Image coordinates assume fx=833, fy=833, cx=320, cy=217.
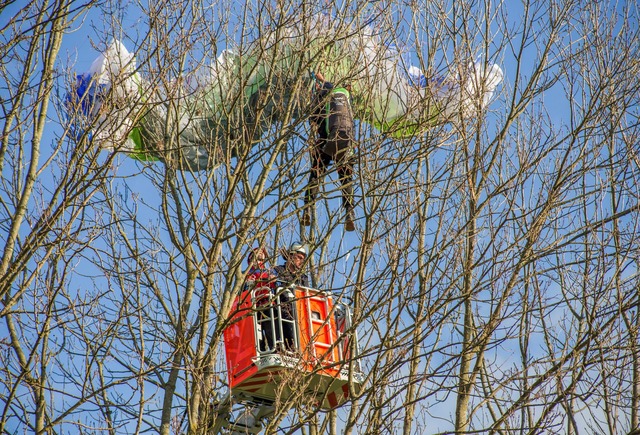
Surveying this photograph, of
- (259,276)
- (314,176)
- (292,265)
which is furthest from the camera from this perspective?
(314,176)

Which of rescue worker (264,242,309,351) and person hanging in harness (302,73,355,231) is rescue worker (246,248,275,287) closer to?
rescue worker (264,242,309,351)

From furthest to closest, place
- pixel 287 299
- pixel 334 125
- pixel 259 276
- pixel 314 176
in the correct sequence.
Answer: pixel 314 176
pixel 334 125
pixel 287 299
pixel 259 276

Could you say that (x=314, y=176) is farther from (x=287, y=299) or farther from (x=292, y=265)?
(x=287, y=299)

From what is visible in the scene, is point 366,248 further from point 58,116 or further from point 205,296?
point 58,116

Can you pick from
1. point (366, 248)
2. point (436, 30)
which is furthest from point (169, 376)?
point (436, 30)

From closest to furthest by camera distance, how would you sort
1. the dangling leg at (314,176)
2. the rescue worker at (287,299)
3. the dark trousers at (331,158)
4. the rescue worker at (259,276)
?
the rescue worker at (259,276)
the rescue worker at (287,299)
the dangling leg at (314,176)
the dark trousers at (331,158)

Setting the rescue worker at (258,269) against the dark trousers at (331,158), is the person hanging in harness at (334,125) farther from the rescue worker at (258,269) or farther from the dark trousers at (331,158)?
the rescue worker at (258,269)

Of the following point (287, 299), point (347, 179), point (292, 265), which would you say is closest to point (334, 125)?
point (347, 179)

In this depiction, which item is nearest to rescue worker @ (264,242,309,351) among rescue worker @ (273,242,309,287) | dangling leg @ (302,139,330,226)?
rescue worker @ (273,242,309,287)

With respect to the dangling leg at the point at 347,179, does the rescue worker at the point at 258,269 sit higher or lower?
lower

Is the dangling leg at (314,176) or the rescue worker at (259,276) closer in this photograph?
the rescue worker at (259,276)

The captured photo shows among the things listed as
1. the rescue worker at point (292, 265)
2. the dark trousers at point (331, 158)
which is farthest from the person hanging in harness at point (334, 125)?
the rescue worker at point (292, 265)

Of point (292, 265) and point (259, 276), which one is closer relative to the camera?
point (259, 276)

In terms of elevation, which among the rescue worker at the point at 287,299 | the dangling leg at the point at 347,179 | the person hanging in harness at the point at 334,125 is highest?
the person hanging in harness at the point at 334,125
